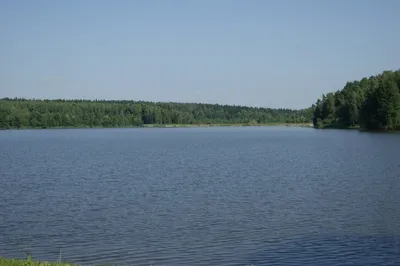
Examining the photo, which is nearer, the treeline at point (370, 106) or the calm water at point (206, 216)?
the calm water at point (206, 216)

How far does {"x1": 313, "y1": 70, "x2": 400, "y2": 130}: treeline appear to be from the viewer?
106m

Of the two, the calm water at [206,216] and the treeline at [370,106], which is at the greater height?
the treeline at [370,106]

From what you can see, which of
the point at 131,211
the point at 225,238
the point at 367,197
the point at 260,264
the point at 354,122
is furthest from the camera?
the point at 354,122

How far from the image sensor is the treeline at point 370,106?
106 m

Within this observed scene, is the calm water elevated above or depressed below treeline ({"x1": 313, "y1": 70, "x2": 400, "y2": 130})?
below

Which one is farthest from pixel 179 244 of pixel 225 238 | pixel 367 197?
pixel 367 197

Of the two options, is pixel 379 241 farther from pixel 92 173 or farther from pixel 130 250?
pixel 92 173

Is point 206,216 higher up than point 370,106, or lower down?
lower down

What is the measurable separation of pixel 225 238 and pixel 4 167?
33454 millimetres

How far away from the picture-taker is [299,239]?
62.1 ft

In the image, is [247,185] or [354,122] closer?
[247,185]

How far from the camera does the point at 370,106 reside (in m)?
112

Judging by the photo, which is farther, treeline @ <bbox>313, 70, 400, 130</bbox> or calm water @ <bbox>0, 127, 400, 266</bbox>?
treeline @ <bbox>313, 70, 400, 130</bbox>

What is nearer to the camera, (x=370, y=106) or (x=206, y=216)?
(x=206, y=216)
